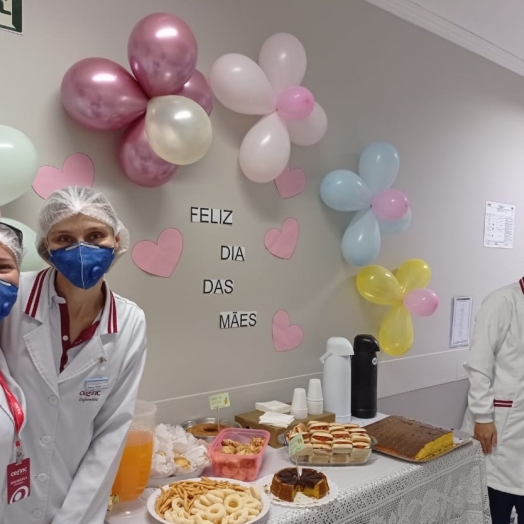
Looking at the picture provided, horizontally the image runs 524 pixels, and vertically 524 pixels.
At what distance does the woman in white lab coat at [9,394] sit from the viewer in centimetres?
116

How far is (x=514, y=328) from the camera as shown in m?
2.48

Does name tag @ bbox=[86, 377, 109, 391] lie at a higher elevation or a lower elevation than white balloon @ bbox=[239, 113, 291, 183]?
lower

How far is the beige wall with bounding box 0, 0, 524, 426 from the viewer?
188 centimetres

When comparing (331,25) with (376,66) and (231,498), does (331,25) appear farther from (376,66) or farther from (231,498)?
(231,498)

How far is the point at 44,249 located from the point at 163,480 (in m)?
0.78

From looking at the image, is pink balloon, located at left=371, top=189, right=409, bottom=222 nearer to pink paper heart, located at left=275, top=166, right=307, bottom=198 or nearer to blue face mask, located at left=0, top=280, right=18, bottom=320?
pink paper heart, located at left=275, top=166, right=307, bottom=198

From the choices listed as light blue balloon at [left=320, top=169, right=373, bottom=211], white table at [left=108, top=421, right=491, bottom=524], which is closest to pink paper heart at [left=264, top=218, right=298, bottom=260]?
light blue balloon at [left=320, top=169, right=373, bottom=211]

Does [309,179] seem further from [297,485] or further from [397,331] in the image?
[297,485]

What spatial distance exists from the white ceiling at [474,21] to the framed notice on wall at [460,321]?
149 centimetres

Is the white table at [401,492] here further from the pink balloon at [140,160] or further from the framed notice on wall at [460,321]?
the framed notice on wall at [460,321]

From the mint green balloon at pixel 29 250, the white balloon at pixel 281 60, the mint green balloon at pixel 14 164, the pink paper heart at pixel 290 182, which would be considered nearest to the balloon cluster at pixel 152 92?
the mint green balloon at pixel 14 164

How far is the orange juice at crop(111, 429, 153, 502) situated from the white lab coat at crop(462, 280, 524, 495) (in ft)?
5.02

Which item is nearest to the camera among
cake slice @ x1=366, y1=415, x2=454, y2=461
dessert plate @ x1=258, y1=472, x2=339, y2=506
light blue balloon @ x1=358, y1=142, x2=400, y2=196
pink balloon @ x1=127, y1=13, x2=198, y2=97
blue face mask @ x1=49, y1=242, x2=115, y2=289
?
blue face mask @ x1=49, y1=242, x2=115, y2=289

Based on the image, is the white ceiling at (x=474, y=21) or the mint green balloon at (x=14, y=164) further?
the white ceiling at (x=474, y=21)
